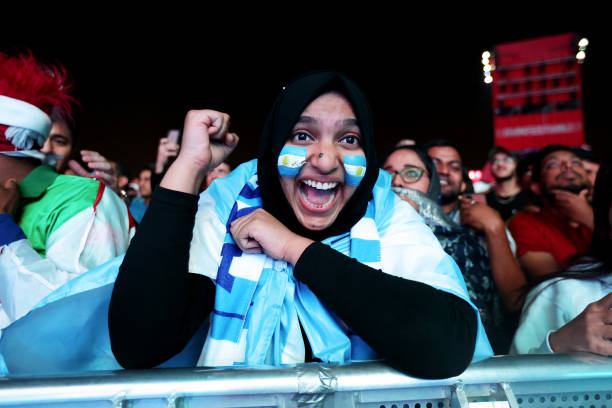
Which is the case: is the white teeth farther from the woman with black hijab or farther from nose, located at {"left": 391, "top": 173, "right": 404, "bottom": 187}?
nose, located at {"left": 391, "top": 173, "right": 404, "bottom": 187}

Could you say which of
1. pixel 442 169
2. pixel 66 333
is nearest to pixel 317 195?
pixel 66 333

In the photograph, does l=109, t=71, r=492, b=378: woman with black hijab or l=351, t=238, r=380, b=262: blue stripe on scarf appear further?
l=351, t=238, r=380, b=262: blue stripe on scarf

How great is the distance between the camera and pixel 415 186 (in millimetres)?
2285

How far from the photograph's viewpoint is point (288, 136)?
119 cm

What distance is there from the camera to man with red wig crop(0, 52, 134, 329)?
4.27ft

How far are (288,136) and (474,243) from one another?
4.26ft

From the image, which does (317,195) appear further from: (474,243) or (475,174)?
(475,174)

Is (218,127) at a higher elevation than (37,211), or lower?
higher

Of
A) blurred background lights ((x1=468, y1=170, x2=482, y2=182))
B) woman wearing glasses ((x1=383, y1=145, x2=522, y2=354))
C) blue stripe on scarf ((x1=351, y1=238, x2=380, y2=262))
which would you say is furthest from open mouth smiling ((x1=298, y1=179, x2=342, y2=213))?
blurred background lights ((x1=468, y1=170, x2=482, y2=182))

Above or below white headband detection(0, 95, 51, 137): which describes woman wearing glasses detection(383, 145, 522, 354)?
below

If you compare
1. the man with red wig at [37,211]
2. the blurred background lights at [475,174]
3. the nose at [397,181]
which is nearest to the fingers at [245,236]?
the man with red wig at [37,211]

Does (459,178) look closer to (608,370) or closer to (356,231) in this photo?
(356,231)

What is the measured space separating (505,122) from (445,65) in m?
2.54

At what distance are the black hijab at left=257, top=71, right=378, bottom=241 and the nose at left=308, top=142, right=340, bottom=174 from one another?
0.10 meters
